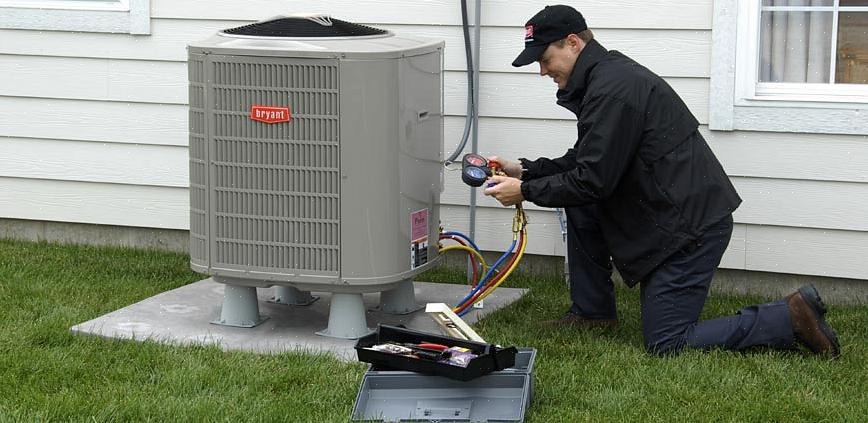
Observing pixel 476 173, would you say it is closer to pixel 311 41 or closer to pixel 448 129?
pixel 311 41

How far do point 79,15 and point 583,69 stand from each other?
306 cm

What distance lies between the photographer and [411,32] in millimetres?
6430

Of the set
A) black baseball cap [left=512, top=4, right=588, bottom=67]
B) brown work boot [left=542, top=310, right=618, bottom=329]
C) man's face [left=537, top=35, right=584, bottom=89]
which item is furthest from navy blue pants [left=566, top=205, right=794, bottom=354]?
black baseball cap [left=512, top=4, right=588, bottom=67]

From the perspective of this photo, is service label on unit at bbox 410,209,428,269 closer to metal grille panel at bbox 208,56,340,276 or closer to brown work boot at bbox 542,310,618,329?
metal grille panel at bbox 208,56,340,276

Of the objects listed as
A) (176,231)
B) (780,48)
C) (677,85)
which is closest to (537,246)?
(677,85)

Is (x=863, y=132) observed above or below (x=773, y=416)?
above

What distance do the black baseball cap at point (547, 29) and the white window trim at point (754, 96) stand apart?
1.12 m

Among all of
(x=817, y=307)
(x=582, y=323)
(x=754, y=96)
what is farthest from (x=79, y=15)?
(x=817, y=307)

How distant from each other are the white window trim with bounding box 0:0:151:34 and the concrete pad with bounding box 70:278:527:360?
1473mm

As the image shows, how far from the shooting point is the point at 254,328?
18.0 feet

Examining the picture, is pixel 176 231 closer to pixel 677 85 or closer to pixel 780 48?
pixel 677 85

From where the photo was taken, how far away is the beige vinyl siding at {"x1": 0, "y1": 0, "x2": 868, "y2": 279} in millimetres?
5973

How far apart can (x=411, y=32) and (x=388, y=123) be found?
1435 mm

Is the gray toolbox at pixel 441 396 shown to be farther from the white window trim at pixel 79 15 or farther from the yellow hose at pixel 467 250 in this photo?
the white window trim at pixel 79 15
